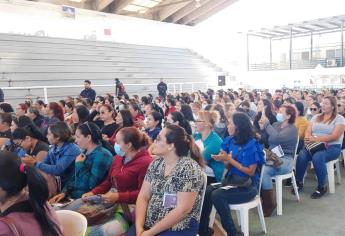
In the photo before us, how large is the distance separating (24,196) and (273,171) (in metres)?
2.59

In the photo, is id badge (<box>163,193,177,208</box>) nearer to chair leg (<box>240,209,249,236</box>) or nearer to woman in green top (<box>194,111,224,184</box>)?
chair leg (<box>240,209,249,236</box>)

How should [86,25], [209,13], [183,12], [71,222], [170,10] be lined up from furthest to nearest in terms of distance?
[209,13] < [183,12] < [170,10] < [86,25] < [71,222]

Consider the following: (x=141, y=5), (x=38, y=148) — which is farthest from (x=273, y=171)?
(x=141, y=5)

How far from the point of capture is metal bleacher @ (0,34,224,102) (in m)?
12.0

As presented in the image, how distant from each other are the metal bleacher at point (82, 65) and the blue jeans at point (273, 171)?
30.7 ft

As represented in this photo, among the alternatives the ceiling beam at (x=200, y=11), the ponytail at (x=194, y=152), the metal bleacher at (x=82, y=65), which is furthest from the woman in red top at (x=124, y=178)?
the ceiling beam at (x=200, y=11)

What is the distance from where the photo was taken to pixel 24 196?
1.35m

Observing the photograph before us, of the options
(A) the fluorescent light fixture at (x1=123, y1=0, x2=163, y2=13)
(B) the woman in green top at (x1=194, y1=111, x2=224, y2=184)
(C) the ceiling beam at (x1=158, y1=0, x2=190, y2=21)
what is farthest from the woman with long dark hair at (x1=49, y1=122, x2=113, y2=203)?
(C) the ceiling beam at (x1=158, y1=0, x2=190, y2=21)

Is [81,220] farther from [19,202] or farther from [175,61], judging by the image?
→ [175,61]

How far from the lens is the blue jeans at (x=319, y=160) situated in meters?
3.71

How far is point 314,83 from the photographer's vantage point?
13.4 m

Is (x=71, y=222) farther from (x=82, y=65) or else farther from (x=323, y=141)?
(x=82, y=65)

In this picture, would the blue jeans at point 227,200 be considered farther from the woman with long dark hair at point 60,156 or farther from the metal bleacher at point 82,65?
the metal bleacher at point 82,65

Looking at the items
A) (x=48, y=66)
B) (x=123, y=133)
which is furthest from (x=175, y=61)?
(x=123, y=133)
